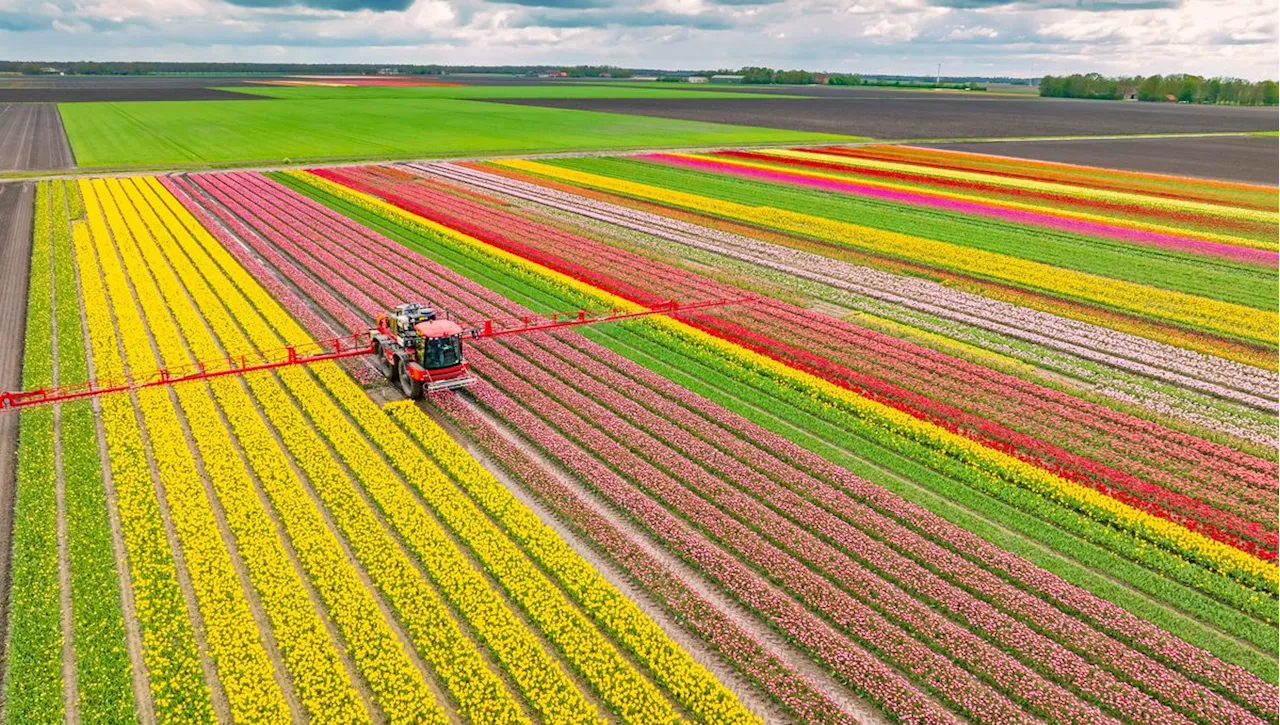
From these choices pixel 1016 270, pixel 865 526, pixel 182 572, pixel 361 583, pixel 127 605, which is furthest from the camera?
pixel 1016 270

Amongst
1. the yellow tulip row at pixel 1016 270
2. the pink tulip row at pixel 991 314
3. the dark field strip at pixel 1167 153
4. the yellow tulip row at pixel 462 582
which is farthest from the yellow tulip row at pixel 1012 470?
the dark field strip at pixel 1167 153

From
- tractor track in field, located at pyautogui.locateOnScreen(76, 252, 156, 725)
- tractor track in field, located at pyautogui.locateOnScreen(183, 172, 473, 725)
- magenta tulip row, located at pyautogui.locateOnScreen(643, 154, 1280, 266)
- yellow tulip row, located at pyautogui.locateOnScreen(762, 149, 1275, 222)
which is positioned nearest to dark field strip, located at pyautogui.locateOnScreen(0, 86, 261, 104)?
magenta tulip row, located at pyautogui.locateOnScreen(643, 154, 1280, 266)

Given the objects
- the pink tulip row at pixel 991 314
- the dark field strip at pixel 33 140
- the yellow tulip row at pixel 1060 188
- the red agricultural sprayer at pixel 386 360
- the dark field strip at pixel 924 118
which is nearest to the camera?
the red agricultural sprayer at pixel 386 360

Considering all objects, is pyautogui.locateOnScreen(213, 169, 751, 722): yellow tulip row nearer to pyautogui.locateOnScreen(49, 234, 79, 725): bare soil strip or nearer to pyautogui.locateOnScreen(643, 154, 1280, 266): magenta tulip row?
pyautogui.locateOnScreen(49, 234, 79, 725): bare soil strip

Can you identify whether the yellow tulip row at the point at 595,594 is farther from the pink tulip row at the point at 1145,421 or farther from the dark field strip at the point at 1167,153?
the dark field strip at the point at 1167,153

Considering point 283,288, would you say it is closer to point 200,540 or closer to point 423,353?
point 423,353

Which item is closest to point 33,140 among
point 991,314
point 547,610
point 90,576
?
point 90,576

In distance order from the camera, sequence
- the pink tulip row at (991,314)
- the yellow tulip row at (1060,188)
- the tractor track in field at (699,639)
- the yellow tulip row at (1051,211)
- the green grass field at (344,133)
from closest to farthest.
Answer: the tractor track in field at (699,639)
the pink tulip row at (991,314)
the yellow tulip row at (1051,211)
the yellow tulip row at (1060,188)
the green grass field at (344,133)
